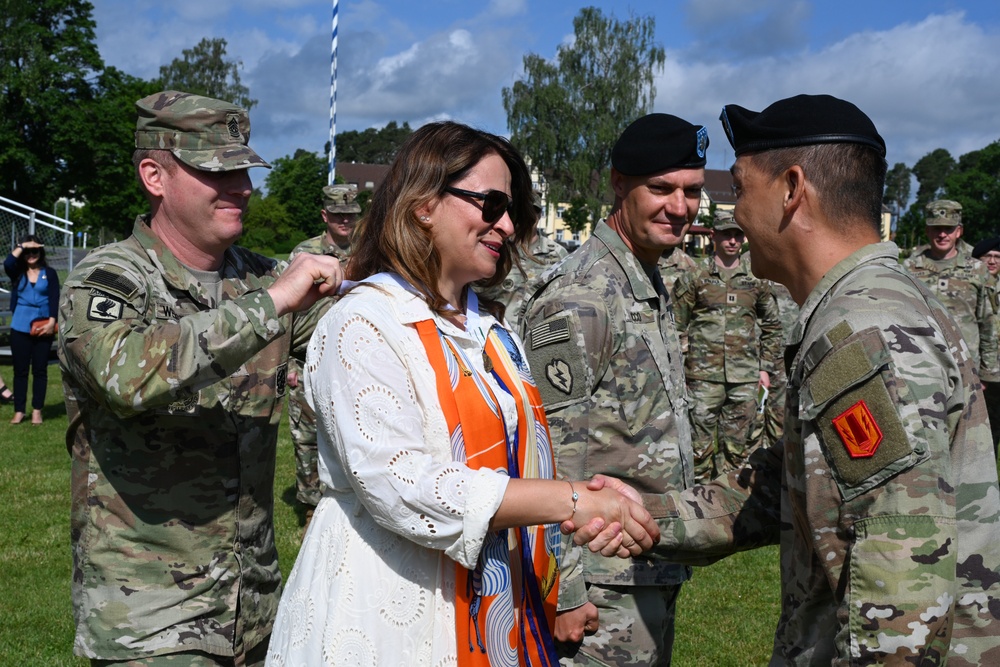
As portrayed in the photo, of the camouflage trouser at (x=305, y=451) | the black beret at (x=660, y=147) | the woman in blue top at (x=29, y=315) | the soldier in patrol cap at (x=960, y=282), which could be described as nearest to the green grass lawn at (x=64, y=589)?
the camouflage trouser at (x=305, y=451)

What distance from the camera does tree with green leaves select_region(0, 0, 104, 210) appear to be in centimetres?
4303

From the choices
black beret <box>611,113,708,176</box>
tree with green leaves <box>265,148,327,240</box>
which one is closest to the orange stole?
black beret <box>611,113,708,176</box>

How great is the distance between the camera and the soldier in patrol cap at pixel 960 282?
10.7m

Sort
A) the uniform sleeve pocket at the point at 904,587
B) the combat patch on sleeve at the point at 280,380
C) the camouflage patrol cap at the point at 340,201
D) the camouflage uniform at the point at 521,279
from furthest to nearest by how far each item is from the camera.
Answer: the camouflage patrol cap at the point at 340,201 < the camouflage uniform at the point at 521,279 < the combat patch on sleeve at the point at 280,380 < the uniform sleeve pocket at the point at 904,587

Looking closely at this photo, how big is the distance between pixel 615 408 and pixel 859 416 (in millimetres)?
1546

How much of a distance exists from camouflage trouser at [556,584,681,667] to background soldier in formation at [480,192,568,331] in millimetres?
1123

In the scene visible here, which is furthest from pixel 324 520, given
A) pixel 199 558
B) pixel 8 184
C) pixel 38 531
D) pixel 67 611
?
pixel 8 184

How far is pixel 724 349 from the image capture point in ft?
33.7

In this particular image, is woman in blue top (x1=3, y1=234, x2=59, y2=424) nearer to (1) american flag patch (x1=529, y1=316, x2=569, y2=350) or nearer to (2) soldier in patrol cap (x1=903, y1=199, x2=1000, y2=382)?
(1) american flag patch (x1=529, y1=316, x2=569, y2=350)

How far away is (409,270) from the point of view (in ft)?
8.37

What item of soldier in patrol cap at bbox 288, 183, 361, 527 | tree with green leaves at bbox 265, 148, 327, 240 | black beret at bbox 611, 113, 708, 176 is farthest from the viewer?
tree with green leaves at bbox 265, 148, 327, 240

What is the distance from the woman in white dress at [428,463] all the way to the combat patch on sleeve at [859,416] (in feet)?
2.09

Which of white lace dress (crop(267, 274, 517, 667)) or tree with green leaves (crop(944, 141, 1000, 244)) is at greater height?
tree with green leaves (crop(944, 141, 1000, 244))

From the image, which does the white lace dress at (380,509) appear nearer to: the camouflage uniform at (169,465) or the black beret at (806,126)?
the camouflage uniform at (169,465)
